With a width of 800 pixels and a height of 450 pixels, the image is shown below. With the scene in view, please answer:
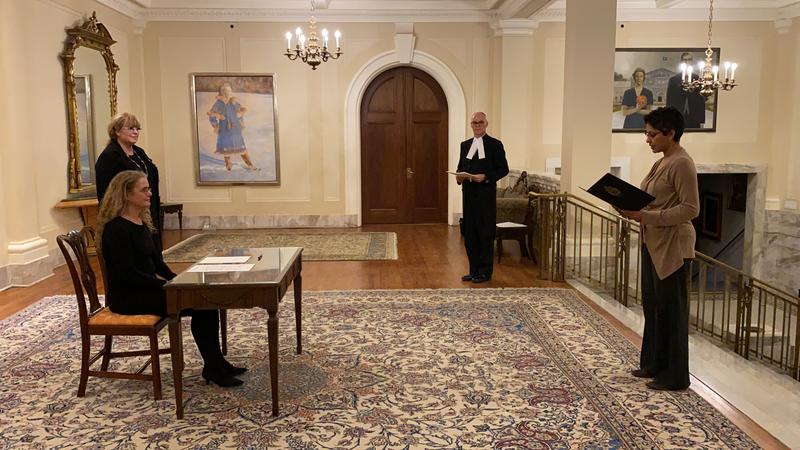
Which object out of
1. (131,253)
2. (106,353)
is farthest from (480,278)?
(131,253)

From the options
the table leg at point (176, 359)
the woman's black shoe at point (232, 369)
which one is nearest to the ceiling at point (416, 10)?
the woman's black shoe at point (232, 369)

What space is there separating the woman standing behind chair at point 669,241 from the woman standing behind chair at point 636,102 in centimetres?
750

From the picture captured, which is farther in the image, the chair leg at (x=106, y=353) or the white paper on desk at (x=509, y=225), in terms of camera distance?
the white paper on desk at (x=509, y=225)

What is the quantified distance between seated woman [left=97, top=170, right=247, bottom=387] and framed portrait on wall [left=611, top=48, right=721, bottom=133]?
8.86 m

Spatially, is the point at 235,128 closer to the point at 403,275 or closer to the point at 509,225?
the point at 403,275

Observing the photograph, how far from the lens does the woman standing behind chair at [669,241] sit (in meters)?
3.74

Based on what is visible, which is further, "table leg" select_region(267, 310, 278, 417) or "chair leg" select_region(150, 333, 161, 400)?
"chair leg" select_region(150, 333, 161, 400)

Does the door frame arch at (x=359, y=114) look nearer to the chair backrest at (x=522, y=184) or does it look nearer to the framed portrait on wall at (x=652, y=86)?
the chair backrest at (x=522, y=184)

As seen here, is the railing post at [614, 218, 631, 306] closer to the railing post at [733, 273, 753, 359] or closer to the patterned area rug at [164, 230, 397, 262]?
the railing post at [733, 273, 753, 359]

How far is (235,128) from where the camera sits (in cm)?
1092

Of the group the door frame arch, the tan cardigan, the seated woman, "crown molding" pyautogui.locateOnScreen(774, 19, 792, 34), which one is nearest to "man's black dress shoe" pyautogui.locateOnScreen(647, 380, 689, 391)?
the tan cardigan

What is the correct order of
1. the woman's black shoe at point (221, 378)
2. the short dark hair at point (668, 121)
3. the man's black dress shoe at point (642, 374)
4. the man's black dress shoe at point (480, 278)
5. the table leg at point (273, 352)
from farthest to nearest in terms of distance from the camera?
the man's black dress shoe at point (480, 278) < the man's black dress shoe at point (642, 374) < the woman's black shoe at point (221, 378) < the short dark hair at point (668, 121) < the table leg at point (273, 352)

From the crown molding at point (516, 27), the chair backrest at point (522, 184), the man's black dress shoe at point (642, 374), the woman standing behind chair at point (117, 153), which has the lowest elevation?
the man's black dress shoe at point (642, 374)

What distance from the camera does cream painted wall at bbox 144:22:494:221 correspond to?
1076 cm
